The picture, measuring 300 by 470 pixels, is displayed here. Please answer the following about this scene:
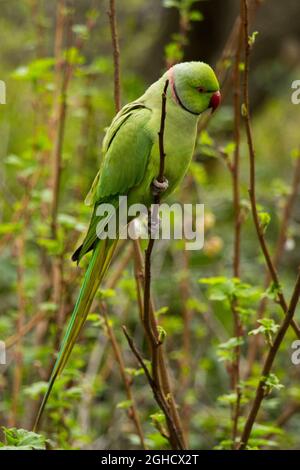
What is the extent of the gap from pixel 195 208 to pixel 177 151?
1.41m

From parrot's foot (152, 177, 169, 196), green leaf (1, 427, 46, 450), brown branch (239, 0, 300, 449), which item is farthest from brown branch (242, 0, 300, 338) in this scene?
green leaf (1, 427, 46, 450)

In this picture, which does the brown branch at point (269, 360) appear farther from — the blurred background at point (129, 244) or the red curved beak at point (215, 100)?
the red curved beak at point (215, 100)

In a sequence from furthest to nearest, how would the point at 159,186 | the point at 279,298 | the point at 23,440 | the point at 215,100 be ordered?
1. the point at 279,298
2. the point at 159,186
3. the point at 215,100
4. the point at 23,440

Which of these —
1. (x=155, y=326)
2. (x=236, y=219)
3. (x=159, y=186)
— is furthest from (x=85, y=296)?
(x=236, y=219)

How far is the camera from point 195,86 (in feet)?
4.23

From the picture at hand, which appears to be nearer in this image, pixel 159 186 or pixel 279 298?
pixel 159 186

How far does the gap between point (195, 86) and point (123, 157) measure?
24cm

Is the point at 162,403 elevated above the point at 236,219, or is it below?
below

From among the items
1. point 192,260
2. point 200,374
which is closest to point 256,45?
point 192,260

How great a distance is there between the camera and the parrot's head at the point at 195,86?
4.15 ft

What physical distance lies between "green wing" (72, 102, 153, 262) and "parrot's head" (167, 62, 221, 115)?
0.11 metres

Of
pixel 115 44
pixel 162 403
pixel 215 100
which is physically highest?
pixel 115 44

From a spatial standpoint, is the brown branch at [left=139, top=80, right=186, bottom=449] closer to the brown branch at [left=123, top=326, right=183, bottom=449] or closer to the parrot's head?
the brown branch at [left=123, top=326, right=183, bottom=449]

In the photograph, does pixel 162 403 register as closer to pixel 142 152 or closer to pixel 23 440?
pixel 23 440
